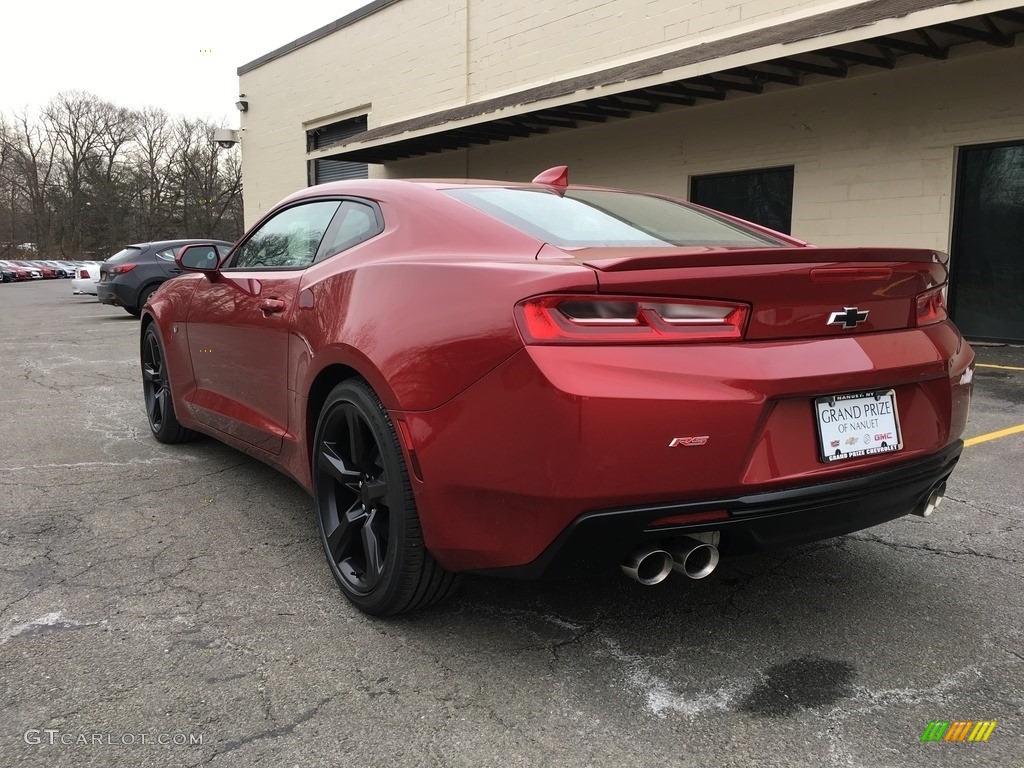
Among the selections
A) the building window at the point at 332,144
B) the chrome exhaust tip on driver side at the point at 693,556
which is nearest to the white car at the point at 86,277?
the building window at the point at 332,144

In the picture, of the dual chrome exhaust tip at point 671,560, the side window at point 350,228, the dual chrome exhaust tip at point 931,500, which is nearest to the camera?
the dual chrome exhaust tip at point 671,560

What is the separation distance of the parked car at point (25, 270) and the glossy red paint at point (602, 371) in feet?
188

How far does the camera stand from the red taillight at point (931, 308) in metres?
2.47

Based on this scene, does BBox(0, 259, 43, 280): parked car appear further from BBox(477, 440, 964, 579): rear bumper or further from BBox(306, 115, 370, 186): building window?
BBox(477, 440, 964, 579): rear bumper

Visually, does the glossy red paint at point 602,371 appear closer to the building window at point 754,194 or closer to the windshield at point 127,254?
the building window at point 754,194

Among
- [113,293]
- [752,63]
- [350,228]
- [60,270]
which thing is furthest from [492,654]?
[60,270]

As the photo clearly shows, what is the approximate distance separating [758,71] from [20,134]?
2880 inches

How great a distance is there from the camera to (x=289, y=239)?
3541 millimetres

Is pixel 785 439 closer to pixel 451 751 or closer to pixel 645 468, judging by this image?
pixel 645 468

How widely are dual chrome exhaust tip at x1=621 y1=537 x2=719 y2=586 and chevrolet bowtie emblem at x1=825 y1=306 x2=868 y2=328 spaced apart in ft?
2.31

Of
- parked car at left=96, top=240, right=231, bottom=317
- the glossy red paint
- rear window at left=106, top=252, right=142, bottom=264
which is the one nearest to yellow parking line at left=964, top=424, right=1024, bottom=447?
the glossy red paint

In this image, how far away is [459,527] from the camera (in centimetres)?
221

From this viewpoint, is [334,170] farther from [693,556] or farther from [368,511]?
[693,556]

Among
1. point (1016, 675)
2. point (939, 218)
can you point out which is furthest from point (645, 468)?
point (939, 218)
